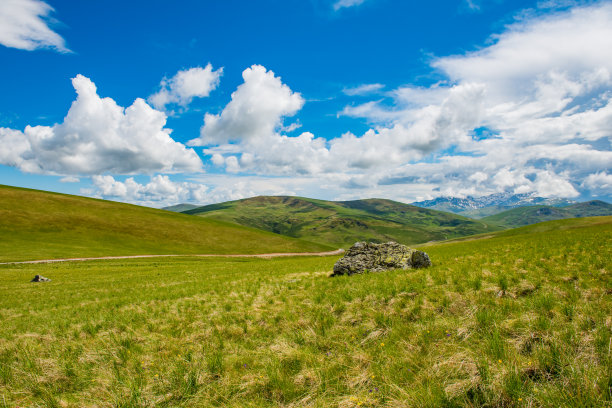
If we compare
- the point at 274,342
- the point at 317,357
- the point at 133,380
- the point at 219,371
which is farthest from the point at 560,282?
the point at 133,380

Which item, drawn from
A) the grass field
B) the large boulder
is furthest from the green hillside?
the large boulder

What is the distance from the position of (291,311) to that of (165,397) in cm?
584

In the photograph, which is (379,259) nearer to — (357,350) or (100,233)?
(357,350)

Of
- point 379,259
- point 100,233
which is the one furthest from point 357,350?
point 100,233

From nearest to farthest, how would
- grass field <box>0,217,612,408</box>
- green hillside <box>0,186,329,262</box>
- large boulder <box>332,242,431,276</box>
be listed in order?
1. grass field <box>0,217,612,408</box>
2. large boulder <box>332,242,431,276</box>
3. green hillside <box>0,186,329,262</box>

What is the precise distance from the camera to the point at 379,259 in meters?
19.9

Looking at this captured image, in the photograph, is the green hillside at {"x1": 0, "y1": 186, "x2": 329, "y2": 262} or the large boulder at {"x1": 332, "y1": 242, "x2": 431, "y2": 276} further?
the green hillside at {"x1": 0, "y1": 186, "x2": 329, "y2": 262}

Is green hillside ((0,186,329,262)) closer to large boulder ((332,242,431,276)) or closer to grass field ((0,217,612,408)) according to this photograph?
grass field ((0,217,612,408))

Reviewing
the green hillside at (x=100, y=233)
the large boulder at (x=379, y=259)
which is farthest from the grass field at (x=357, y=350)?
the green hillside at (x=100, y=233)

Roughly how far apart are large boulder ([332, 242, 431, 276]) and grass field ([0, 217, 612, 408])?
611 centimetres

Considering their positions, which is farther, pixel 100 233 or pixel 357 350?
pixel 100 233

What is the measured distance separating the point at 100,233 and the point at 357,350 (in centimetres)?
10881

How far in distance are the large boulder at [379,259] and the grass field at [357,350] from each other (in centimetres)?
611

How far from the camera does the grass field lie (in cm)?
429
